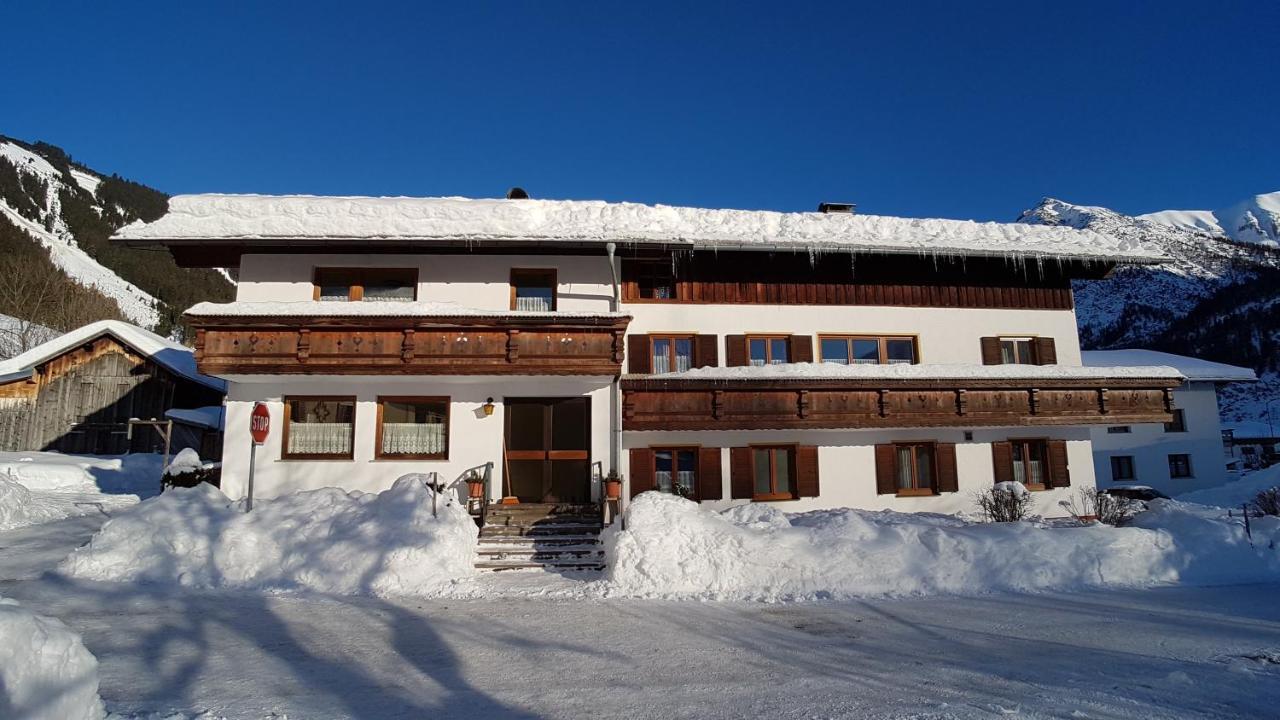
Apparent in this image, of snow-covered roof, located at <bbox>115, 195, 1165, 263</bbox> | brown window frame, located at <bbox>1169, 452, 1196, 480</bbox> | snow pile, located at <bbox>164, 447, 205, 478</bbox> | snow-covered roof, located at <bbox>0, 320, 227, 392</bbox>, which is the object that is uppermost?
snow-covered roof, located at <bbox>115, 195, 1165, 263</bbox>

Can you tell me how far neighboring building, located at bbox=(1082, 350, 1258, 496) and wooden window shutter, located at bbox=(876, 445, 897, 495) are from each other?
14.0 m

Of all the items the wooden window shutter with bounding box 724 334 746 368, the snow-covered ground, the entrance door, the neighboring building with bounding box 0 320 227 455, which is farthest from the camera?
the neighboring building with bounding box 0 320 227 455

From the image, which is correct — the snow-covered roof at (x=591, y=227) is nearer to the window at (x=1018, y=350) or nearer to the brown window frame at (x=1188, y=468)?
the window at (x=1018, y=350)

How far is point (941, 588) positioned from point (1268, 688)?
170 inches

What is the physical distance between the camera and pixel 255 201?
15.7 metres

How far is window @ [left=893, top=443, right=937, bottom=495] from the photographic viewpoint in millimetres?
17297

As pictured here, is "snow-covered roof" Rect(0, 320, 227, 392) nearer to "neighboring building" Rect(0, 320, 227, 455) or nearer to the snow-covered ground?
"neighboring building" Rect(0, 320, 227, 455)

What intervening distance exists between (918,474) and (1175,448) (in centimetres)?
1630

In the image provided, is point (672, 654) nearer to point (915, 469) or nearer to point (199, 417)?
point (915, 469)

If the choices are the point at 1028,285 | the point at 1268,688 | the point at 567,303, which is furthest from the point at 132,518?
the point at 1028,285

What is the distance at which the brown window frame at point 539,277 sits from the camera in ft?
52.6

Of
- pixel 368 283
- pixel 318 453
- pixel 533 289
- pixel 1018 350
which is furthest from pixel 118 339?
pixel 1018 350

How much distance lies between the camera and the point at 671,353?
1709 centimetres

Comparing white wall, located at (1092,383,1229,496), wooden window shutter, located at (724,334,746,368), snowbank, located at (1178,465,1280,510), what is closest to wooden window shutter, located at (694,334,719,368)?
wooden window shutter, located at (724,334,746,368)
